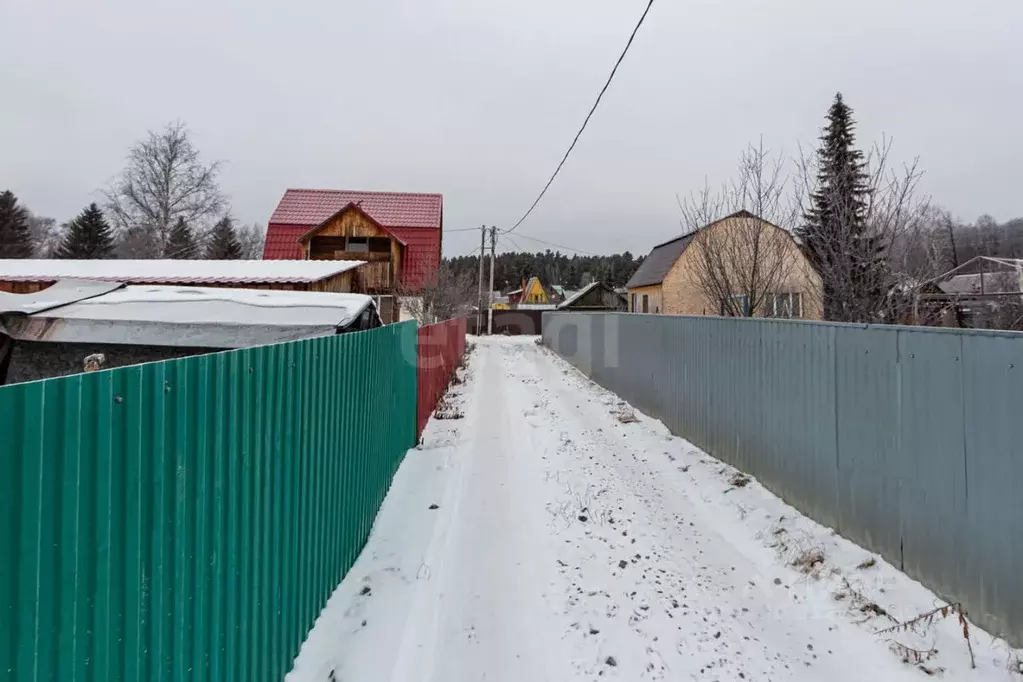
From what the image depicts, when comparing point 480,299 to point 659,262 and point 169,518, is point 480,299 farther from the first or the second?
point 169,518

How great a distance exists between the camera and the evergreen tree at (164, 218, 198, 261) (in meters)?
30.3

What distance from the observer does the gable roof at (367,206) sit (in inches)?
918

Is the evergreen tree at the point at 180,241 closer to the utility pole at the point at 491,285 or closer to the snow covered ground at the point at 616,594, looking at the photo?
the utility pole at the point at 491,285

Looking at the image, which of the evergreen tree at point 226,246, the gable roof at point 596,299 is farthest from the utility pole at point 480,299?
the evergreen tree at point 226,246

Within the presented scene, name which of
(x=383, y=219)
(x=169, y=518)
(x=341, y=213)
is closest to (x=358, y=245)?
(x=341, y=213)

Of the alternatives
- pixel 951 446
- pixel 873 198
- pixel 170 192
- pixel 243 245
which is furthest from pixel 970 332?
pixel 243 245

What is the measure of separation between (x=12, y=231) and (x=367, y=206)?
101 ft

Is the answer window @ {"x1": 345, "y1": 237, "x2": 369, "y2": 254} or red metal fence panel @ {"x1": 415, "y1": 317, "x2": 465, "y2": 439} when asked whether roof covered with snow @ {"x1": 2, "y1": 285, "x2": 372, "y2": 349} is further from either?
window @ {"x1": 345, "y1": 237, "x2": 369, "y2": 254}

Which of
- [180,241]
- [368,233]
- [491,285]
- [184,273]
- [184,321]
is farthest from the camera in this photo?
[491,285]

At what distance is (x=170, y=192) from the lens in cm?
2953

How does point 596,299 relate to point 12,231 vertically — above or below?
below

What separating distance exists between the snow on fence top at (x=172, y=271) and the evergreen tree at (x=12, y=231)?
108 ft

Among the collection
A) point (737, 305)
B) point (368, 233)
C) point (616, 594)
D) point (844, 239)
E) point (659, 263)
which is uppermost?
point (368, 233)

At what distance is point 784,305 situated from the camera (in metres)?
9.02
